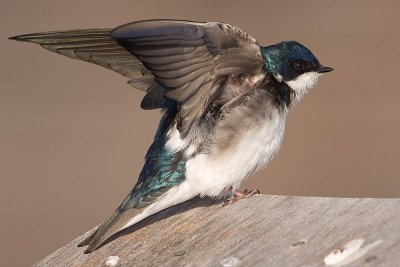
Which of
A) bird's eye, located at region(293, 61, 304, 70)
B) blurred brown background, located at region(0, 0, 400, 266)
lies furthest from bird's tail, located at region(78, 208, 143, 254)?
blurred brown background, located at region(0, 0, 400, 266)

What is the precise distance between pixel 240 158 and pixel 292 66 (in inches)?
15.8

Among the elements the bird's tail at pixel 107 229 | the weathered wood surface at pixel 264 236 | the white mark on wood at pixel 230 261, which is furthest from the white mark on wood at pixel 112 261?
the white mark on wood at pixel 230 261

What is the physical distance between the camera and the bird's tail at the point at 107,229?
3.54 m

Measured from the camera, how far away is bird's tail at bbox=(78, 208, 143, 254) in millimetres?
3537

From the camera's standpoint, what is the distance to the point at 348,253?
291 cm

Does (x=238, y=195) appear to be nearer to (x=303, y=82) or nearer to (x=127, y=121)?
(x=303, y=82)

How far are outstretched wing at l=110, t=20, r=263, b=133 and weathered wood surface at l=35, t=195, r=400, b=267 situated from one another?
1.12 feet

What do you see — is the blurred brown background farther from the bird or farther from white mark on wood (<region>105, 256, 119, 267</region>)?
white mark on wood (<region>105, 256, 119, 267</region>)

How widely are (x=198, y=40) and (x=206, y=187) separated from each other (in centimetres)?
52

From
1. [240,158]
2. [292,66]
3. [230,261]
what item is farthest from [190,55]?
[230,261]

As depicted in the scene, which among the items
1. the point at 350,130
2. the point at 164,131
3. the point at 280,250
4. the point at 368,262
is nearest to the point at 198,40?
the point at 164,131

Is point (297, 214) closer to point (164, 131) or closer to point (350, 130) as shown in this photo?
point (164, 131)

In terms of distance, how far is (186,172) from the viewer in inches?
154

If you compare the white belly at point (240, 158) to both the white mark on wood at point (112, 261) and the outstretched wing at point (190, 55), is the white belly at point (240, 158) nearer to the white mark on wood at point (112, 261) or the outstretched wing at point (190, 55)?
the outstretched wing at point (190, 55)
